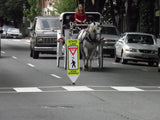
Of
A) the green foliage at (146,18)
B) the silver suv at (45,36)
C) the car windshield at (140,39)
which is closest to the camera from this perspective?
the car windshield at (140,39)

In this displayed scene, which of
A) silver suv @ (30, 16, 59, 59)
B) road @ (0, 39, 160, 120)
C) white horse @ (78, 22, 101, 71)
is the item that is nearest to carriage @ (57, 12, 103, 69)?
white horse @ (78, 22, 101, 71)

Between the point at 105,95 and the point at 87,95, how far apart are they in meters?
0.41

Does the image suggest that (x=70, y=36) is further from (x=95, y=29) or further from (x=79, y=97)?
(x=79, y=97)

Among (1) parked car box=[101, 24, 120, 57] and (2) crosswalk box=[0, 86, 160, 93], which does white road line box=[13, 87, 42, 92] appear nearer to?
(2) crosswalk box=[0, 86, 160, 93]

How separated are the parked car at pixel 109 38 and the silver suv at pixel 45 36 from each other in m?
4.43

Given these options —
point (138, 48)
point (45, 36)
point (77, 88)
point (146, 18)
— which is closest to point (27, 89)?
point (77, 88)

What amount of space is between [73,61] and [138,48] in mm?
11718

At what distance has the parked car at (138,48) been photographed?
28250 mm

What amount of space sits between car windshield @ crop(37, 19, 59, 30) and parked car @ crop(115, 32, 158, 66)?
13.5ft

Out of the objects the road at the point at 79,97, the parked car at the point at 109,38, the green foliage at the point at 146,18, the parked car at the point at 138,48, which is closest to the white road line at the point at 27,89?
the road at the point at 79,97

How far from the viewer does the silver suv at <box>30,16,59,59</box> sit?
3120 centimetres

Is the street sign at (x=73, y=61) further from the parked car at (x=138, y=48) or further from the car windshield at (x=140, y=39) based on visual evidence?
the car windshield at (x=140, y=39)

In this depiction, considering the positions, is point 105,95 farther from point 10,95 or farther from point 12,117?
point 12,117

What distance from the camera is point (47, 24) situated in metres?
32.2
